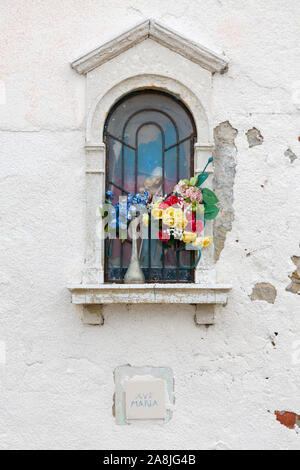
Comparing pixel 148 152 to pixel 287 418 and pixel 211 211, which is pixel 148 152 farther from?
pixel 287 418

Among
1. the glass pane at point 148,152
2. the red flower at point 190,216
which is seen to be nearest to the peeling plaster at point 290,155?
the glass pane at point 148,152

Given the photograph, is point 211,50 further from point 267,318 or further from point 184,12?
point 267,318

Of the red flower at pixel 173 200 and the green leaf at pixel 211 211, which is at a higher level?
the red flower at pixel 173 200

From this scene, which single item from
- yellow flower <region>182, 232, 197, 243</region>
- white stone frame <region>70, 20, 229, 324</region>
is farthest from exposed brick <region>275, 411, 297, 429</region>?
yellow flower <region>182, 232, 197, 243</region>

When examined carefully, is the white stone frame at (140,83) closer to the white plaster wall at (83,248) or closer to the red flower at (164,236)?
the white plaster wall at (83,248)

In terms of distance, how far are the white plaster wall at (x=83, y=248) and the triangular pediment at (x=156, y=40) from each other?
0.10m

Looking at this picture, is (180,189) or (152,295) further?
(180,189)

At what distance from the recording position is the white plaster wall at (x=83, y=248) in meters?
3.32

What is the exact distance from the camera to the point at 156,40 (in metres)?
3.45

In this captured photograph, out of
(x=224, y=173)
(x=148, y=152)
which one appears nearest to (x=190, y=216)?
(x=224, y=173)

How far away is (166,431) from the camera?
3316 mm

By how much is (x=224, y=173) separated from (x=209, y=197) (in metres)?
0.21

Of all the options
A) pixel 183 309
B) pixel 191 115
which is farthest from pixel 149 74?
pixel 183 309

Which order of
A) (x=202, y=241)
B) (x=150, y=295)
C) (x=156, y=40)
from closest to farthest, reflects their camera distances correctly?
(x=150, y=295)
(x=202, y=241)
(x=156, y=40)
